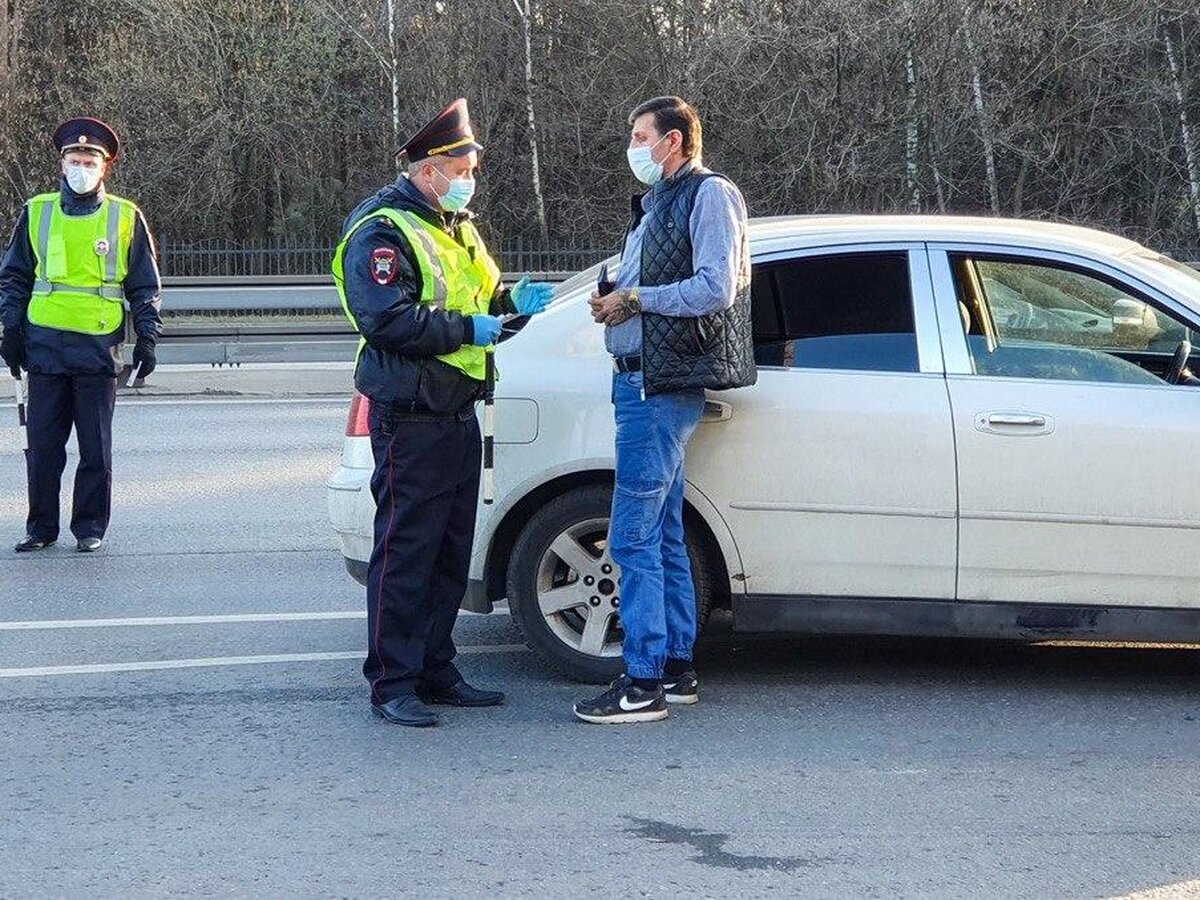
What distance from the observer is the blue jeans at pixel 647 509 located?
18.0 ft

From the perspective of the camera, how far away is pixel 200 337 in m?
18.8

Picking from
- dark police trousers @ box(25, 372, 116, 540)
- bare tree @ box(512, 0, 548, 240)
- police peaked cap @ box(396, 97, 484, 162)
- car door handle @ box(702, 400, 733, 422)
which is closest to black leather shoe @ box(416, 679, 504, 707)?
car door handle @ box(702, 400, 733, 422)

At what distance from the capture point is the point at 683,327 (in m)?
5.38

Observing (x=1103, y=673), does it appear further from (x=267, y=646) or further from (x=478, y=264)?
(x=267, y=646)

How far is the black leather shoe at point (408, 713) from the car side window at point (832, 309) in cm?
153

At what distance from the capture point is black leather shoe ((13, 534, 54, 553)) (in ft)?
28.0

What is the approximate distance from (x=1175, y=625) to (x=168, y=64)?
29317 millimetres

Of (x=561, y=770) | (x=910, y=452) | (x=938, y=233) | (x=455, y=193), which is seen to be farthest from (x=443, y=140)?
(x=561, y=770)

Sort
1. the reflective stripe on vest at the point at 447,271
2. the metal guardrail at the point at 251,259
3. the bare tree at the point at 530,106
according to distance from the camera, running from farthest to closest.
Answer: the bare tree at the point at 530,106 → the metal guardrail at the point at 251,259 → the reflective stripe on vest at the point at 447,271

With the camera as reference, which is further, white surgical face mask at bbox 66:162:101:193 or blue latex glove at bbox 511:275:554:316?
white surgical face mask at bbox 66:162:101:193

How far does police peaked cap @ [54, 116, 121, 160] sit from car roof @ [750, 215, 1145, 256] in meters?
3.73

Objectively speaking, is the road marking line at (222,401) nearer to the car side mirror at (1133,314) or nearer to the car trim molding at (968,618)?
the car trim molding at (968,618)

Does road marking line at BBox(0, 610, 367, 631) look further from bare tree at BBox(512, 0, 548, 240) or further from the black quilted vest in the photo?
bare tree at BBox(512, 0, 548, 240)

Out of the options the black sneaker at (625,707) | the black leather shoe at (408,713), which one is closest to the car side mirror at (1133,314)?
the black sneaker at (625,707)
